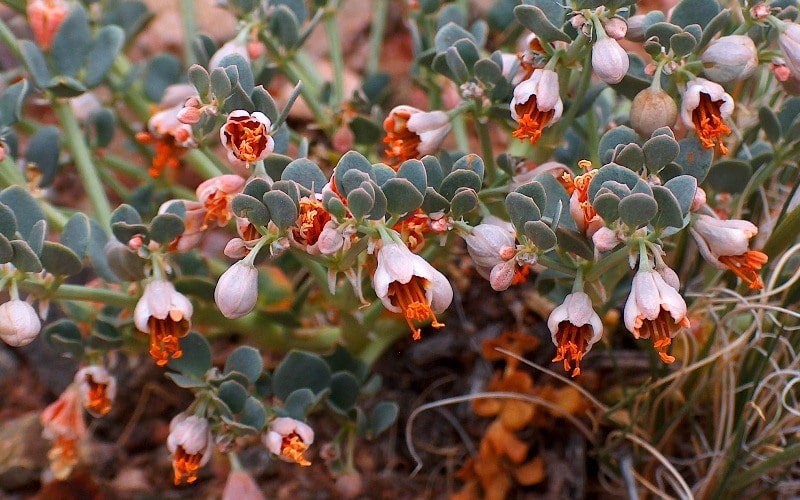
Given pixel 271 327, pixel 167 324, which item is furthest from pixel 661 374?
pixel 167 324

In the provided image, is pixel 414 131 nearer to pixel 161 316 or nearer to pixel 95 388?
pixel 161 316

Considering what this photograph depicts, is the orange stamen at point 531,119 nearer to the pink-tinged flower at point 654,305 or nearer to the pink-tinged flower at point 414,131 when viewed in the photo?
the pink-tinged flower at point 414,131

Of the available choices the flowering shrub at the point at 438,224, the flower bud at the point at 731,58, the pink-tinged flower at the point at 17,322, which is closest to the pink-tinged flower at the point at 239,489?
the flowering shrub at the point at 438,224

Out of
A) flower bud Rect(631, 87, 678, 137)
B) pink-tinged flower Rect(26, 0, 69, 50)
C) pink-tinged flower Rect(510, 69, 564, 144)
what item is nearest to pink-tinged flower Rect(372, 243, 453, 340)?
pink-tinged flower Rect(510, 69, 564, 144)

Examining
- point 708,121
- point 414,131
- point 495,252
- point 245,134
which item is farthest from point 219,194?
point 708,121

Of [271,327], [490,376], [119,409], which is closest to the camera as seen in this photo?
[271,327]

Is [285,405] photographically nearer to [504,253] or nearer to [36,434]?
[504,253]

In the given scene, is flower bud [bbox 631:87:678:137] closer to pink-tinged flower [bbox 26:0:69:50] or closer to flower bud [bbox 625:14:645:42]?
flower bud [bbox 625:14:645:42]
